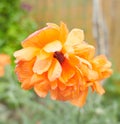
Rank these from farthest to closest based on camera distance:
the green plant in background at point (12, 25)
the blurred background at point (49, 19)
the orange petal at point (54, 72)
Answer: the green plant in background at point (12, 25)
the blurred background at point (49, 19)
the orange petal at point (54, 72)

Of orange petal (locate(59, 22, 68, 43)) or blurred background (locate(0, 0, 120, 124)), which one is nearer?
orange petal (locate(59, 22, 68, 43))

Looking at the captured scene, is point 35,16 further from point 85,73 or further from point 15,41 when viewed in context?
point 85,73

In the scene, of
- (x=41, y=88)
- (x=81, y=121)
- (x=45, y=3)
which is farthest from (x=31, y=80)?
(x=45, y=3)

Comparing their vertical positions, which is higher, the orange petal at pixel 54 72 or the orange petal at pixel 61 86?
the orange petal at pixel 54 72

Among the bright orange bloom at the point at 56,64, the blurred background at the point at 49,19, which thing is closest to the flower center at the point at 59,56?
the bright orange bloom at the point at 56,64

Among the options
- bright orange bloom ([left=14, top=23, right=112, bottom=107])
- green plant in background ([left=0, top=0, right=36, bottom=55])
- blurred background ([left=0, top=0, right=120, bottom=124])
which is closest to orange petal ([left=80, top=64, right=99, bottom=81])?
bright orange bloom ([left=14, top=23, right=112, bottom=107])

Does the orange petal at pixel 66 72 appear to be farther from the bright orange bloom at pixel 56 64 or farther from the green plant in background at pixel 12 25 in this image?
the green plant in background at pixel 12 25

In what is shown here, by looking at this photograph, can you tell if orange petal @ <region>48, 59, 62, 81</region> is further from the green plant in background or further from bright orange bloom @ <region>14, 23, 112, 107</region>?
the green plant in background
